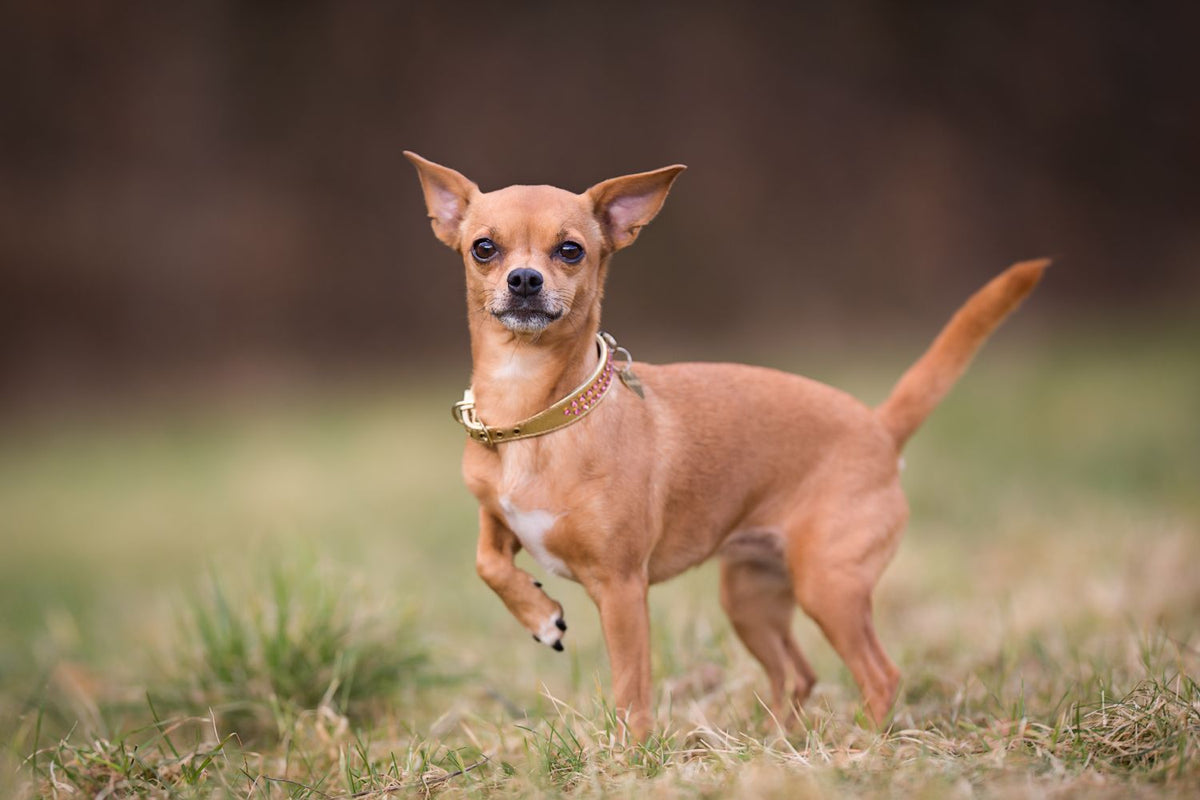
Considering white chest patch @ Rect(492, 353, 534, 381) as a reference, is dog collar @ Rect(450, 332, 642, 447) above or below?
below

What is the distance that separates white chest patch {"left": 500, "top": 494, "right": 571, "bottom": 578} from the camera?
318 centimetres

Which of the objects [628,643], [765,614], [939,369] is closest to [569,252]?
[628,643]

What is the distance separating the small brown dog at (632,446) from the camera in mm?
3193

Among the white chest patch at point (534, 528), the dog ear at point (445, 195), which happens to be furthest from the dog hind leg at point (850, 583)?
the dog ear at point (445, 195)

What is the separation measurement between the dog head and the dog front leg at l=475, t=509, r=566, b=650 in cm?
59

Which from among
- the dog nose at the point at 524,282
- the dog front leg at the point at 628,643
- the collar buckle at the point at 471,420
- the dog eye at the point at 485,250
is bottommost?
the dog front leg at the point at 628,643

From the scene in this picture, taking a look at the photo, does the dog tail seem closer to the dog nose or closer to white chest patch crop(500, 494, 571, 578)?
white chest patch crop(500, 494, 571, 578)

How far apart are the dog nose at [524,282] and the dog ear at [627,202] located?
38cm

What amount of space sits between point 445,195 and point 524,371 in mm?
603

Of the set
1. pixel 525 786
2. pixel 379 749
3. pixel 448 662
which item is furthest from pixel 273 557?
pixel 525 786

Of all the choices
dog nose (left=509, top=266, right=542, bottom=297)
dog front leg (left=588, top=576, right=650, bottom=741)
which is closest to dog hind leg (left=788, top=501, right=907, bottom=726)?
dog front leg (left=588, top=576, right=650, bottom=741)

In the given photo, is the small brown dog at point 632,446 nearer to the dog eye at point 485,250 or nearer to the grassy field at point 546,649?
the dog eye at point 485,250

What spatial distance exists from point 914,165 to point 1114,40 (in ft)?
7.88

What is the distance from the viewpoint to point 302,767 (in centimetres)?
340
